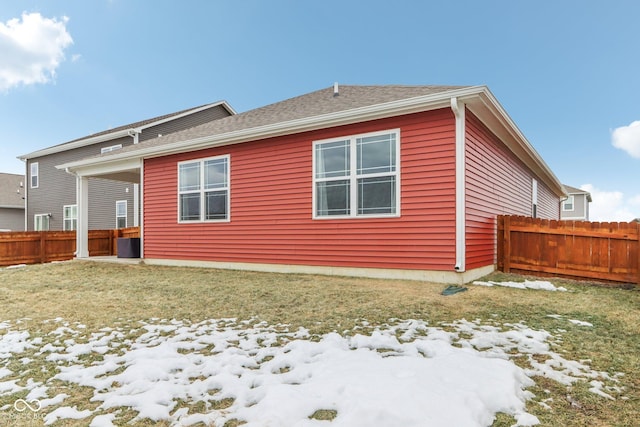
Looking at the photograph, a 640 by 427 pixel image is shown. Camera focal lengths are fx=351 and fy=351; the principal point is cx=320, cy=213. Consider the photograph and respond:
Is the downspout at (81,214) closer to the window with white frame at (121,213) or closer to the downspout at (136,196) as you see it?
the downspout at (136,196)

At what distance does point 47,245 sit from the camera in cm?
1231

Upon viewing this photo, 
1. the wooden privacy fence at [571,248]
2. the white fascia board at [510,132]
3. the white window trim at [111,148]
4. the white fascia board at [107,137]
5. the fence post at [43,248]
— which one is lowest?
the fence post at [43,248]

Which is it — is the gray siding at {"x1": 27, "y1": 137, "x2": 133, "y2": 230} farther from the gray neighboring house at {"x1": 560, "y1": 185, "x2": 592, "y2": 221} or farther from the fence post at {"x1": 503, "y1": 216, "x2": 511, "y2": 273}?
the gray neighboring house at {"x1": 560, "y1": 185, "x2": 592, "y2": 221}

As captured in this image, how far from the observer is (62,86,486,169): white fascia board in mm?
5484

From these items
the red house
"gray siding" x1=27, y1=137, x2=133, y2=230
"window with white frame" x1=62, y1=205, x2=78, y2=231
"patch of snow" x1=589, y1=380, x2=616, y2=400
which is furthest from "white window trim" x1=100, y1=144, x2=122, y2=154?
"patch of snow" x1=589, y1=380, x2=616, y2=400

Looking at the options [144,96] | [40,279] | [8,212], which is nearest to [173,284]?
[40,279]

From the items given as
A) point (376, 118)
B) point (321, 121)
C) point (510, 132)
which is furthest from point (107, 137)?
point (510, 132)

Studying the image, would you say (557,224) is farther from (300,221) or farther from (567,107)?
(567,107)

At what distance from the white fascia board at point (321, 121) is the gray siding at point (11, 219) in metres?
21.4

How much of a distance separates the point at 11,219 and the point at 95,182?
1218 cm

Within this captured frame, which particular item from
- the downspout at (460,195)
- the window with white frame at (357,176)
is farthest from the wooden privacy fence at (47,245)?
the downspout at (460,195)

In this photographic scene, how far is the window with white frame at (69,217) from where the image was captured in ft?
58.3

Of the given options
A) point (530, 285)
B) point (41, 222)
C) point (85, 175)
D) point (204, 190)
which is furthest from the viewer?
point (41, 222)

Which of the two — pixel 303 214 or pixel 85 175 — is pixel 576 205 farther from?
pixel 85 175
